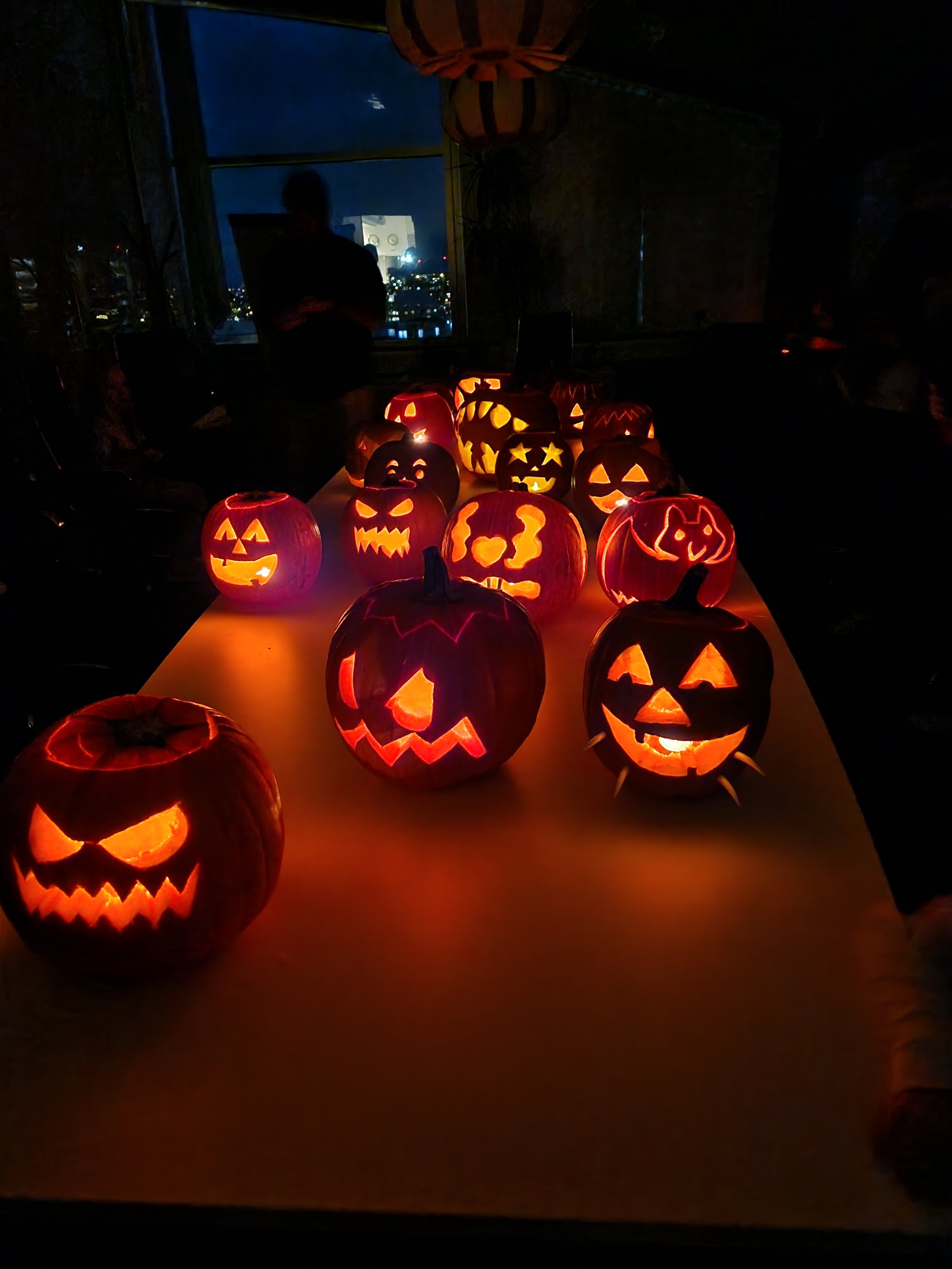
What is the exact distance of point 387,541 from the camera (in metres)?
2.26

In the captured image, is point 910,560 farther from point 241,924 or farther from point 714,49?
point 714,49

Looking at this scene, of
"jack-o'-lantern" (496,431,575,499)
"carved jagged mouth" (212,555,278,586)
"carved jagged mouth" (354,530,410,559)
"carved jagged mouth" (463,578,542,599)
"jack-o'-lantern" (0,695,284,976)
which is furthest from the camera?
"jack-o'-lantern" (496,431,575,499)

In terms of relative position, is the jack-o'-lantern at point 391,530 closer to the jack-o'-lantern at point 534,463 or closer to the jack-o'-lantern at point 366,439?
the jack-o'-lantern at point 534,463

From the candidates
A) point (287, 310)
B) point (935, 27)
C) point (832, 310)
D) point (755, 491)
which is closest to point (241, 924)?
point (287, 310)

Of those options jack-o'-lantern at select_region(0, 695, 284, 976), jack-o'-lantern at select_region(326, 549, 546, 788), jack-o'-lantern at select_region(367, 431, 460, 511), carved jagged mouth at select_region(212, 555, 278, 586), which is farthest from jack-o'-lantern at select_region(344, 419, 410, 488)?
jack-o'-lantern at select_region(0, 695, 284, 976)

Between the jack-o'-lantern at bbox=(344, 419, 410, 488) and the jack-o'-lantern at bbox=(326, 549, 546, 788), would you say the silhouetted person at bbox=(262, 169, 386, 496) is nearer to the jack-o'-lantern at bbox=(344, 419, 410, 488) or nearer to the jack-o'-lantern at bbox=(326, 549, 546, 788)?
the jack-o'-lantern at bbox=(344, 419, 410, 488)

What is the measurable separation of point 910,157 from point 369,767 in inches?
249

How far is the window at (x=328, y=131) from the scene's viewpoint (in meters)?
7.61

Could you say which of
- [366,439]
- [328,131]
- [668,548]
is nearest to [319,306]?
[366,439]

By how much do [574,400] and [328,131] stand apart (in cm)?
602

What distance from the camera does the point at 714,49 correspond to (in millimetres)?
6820

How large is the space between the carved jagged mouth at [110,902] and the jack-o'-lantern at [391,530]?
137 cm

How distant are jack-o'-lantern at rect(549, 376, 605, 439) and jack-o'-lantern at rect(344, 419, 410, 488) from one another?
0.82m

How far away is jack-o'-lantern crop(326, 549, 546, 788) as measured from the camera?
50.1 inches
